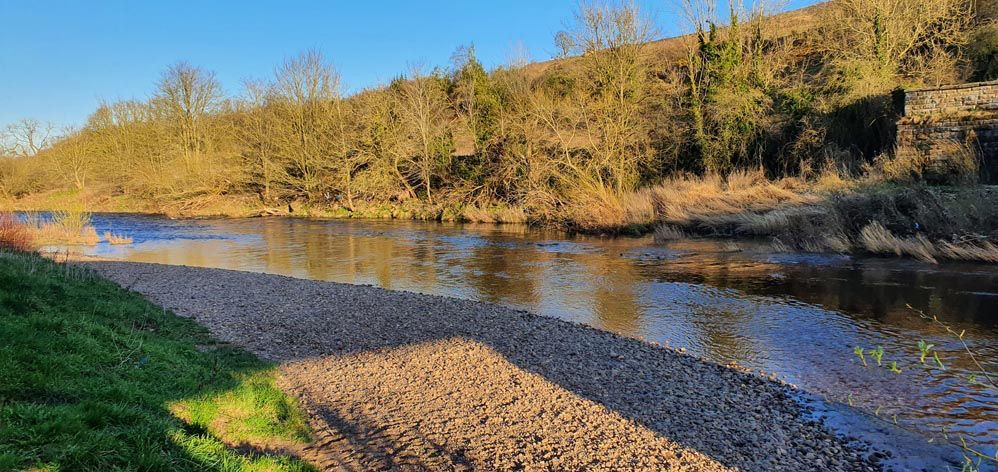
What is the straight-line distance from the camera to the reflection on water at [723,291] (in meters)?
7.88

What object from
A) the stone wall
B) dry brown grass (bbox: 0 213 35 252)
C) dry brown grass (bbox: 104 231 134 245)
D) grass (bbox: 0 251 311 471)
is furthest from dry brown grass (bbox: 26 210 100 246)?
the stone wall

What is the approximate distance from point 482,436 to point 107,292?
7.21 meters

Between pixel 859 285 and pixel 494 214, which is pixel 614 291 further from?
pixel 494 214

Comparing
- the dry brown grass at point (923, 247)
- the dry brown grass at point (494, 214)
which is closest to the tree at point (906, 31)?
the dry brown grass at point (923, 247)

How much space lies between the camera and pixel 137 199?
45.4 m

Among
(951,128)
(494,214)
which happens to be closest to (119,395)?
(951,128)

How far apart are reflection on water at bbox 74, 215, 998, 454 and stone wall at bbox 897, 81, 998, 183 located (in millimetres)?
7417

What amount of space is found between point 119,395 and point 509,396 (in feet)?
12.5

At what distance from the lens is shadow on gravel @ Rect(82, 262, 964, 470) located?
522 cm

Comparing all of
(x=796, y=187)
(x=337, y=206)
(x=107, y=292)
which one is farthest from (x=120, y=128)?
(x=796, y=187)

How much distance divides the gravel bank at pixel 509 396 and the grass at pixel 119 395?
66 cm

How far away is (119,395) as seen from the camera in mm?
4559

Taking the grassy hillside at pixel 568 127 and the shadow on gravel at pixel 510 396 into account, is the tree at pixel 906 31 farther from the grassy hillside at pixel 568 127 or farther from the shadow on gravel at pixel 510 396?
the shadow on gravel at pixel 510 396

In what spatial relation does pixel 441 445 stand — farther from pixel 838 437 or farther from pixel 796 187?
pixel 796 187
